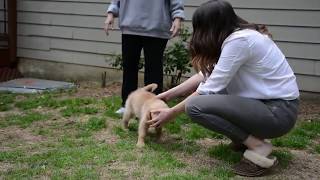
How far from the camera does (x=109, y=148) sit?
4324mm

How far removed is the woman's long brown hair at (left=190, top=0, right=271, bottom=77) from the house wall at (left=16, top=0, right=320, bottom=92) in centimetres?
296

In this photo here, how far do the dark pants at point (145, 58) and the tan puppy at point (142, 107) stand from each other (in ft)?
1.12

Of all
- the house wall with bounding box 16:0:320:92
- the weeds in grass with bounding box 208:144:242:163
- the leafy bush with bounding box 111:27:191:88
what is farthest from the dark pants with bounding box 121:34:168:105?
the house wall with bounding box 16:0:320:92

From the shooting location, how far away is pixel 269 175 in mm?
3701

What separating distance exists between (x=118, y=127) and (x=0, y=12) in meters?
5.11

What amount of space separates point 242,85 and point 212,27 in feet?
1.47

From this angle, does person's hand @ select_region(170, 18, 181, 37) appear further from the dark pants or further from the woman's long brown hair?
the woman's long brown hair

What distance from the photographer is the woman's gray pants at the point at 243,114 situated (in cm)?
360

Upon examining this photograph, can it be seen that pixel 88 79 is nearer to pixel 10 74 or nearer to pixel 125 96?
pixel 10 74

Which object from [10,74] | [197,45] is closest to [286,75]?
[197,45]

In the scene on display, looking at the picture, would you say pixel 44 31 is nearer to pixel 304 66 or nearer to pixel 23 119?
pixel 23 119

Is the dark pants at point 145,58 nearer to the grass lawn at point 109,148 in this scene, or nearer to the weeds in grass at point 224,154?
the grass lawn at point 109,148

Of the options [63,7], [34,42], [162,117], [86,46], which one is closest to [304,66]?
[162,117]

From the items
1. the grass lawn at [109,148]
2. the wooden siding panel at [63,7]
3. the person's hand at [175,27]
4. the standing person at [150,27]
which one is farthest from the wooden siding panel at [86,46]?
the person's hand at [175,27]
